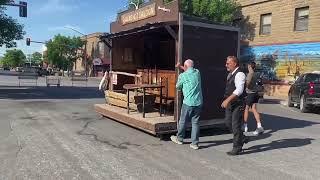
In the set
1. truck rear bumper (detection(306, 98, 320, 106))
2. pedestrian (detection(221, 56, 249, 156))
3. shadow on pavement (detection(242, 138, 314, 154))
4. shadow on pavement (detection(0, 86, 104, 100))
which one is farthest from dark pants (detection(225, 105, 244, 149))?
shadow on pavement (detection(0, 86, 104, 100))

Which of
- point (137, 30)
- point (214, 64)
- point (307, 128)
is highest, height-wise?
point (137, 30)

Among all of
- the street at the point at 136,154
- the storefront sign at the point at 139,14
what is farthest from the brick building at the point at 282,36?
the storefront sign at the point at 139,14

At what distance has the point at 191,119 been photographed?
988cm

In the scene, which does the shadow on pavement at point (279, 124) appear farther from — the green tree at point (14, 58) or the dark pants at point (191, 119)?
the green tree at point (14, 58)

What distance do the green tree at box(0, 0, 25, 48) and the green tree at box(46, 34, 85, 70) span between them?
5146cm

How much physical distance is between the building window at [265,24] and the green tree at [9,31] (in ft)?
51.8

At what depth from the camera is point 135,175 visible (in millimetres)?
7352

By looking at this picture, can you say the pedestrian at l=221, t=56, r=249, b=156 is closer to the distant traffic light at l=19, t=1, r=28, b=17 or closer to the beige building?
the distant traffic light at l=19, t=1, r=28, b=17

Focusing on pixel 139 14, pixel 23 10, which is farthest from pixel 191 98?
pixel 23 10

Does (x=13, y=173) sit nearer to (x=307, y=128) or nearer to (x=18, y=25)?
(x=307, y=128)

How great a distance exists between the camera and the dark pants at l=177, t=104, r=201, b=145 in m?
9.57

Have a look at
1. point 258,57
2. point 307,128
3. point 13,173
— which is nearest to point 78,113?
point 307,128

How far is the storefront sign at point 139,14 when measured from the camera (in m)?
12.1

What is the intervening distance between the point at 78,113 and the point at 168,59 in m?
3.48
